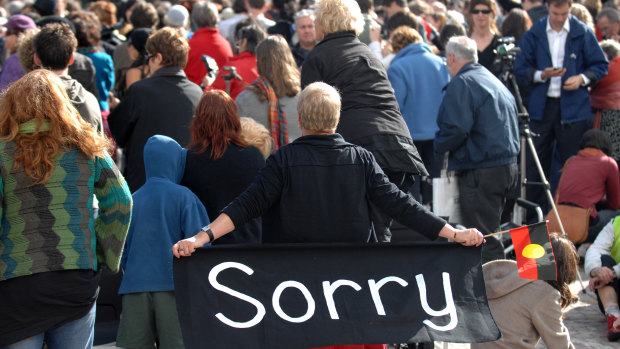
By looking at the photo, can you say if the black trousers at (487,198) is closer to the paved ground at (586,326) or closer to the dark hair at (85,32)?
the paved ground at (586,326)

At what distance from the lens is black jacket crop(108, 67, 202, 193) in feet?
20.2

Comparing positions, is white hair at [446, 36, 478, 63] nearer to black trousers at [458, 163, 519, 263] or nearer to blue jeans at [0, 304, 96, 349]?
black trousers at [458, 163, 519, 263]

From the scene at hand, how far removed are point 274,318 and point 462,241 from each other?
3.32 feet

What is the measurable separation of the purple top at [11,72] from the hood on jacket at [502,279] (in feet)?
14.2

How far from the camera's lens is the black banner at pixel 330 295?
13.3 ft

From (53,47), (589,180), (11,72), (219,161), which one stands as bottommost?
(589,180)

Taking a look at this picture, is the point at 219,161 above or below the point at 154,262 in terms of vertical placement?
above

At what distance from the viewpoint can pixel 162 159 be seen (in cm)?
490

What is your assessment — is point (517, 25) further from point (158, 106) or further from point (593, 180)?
point (158, 106)

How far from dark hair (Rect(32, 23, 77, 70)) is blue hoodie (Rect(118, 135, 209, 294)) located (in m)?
1.25

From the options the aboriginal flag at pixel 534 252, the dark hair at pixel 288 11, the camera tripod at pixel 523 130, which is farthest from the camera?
the dark hair at pixel 288 11

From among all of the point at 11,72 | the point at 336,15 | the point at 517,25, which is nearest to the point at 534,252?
the point at 336,15

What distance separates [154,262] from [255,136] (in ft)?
3.60

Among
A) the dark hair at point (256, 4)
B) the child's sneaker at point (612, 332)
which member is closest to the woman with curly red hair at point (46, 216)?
the child's sneaker at point (612, 332)
